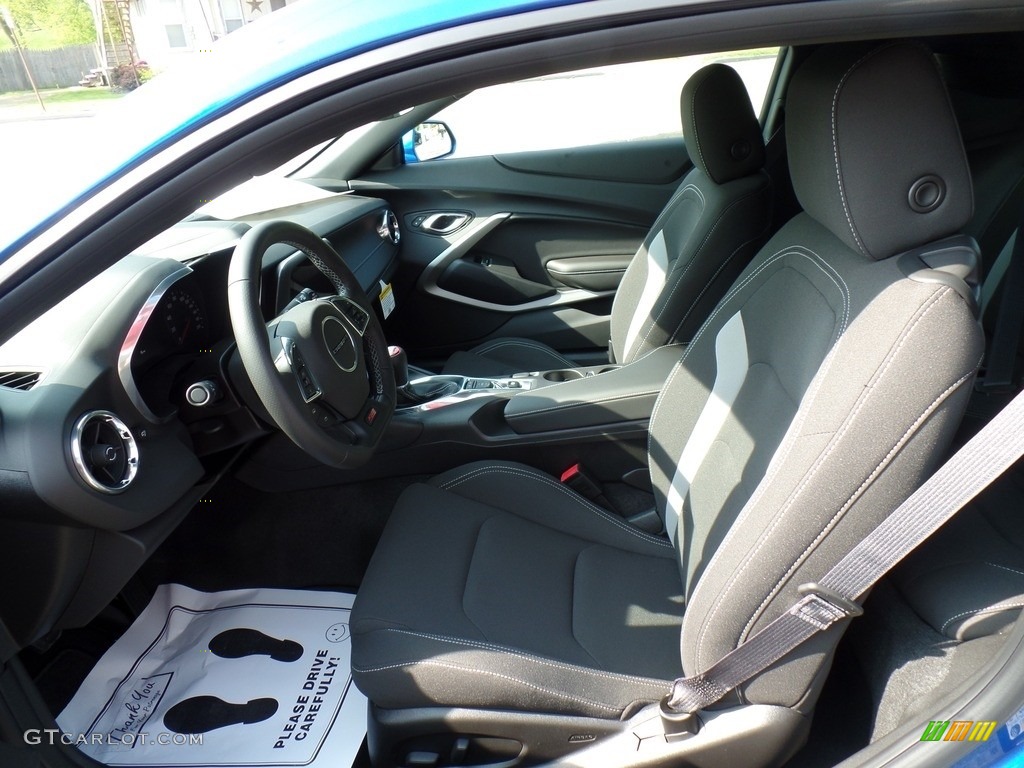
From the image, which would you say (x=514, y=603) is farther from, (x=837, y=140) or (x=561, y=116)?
(x=561, y=116)

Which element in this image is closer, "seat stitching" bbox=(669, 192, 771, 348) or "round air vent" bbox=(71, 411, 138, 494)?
"round air vent" bbox=(71, 411, 138, 494)

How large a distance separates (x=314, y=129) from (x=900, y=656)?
3.29 feet

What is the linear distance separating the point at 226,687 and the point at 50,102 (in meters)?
1.35

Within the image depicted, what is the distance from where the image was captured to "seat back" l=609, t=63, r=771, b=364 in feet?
5.57

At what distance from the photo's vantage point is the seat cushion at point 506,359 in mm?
2383

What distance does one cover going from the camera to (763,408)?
44.9 inches

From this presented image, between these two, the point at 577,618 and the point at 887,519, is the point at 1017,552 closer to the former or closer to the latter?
the point at 887,519

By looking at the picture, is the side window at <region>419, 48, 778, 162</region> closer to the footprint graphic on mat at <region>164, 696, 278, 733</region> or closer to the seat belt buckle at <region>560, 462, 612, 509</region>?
the seat belt buckle at <region>560, 462, 612, 509</region>

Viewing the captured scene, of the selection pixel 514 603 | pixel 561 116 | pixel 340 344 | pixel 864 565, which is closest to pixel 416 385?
pixel 340 344

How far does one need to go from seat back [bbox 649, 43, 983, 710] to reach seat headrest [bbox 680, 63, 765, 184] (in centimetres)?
61

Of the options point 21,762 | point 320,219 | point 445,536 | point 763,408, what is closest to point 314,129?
point 763,408

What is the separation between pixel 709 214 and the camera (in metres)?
1.78

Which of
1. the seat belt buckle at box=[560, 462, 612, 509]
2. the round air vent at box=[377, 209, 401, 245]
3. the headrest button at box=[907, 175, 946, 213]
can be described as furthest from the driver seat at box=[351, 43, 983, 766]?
the round air vent at box=[377, 209, 401, 245]

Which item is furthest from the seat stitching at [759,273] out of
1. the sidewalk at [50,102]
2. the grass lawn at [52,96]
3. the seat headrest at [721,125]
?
the grass lawn at [52,96]
